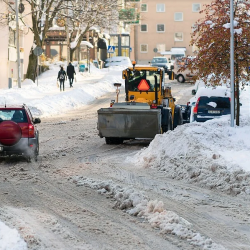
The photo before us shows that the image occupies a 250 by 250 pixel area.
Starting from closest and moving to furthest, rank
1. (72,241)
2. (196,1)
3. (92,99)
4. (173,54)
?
(72,241) < (92,99) < (173,54) < (196,1)

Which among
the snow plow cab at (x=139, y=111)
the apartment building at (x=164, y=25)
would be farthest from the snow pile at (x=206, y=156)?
the apartment building at (x=164, y=25)

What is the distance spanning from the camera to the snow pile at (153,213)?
8.45 metres

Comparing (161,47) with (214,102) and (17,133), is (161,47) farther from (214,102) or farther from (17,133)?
(17,133)

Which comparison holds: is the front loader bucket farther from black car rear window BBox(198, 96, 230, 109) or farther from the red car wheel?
black car rear window BBox(198, 96, 230, 109)

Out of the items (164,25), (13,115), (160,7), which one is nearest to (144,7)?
(160,7)

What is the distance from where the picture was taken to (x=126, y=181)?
514 inches

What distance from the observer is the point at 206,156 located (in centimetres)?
1395

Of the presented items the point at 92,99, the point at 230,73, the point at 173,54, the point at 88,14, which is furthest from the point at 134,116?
the point at 173,54

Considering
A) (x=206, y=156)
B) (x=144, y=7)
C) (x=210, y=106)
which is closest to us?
(x=206, y=156)

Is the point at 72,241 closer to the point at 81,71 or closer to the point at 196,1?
the point at 81,71

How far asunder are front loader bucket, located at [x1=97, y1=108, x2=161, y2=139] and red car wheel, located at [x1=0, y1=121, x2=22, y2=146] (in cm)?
381

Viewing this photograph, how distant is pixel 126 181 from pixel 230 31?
627cm

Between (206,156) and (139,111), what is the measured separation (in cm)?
474

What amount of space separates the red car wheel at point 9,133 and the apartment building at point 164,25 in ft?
306
